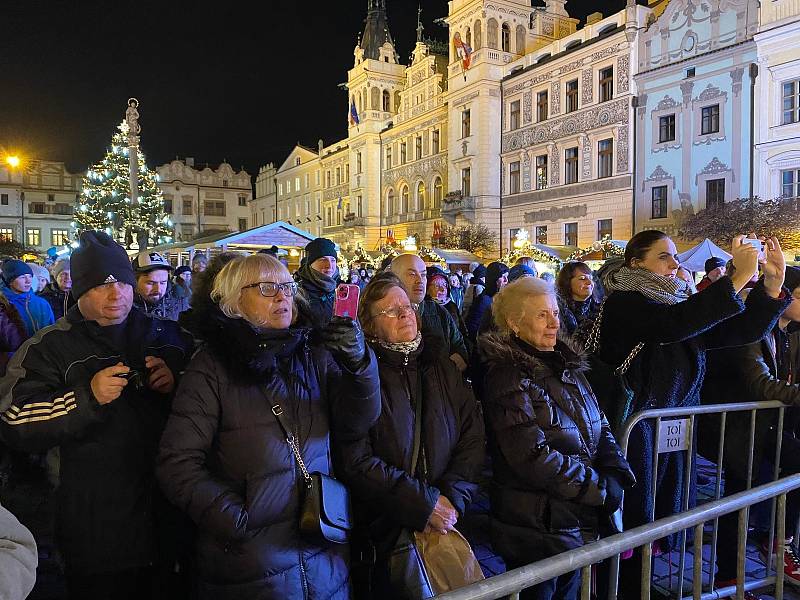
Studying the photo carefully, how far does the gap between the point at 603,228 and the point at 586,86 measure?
23.7ft

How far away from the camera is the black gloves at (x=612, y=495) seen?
2.74m

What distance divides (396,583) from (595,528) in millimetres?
1026

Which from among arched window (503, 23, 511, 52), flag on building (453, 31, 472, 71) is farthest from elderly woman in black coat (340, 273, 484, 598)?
arched window (503, 23, 511, 52)

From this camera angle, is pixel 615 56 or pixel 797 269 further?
pixel 615 56

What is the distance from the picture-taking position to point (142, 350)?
277cm

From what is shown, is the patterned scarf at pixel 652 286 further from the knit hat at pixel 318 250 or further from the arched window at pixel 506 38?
the arched window at pixel 506 38

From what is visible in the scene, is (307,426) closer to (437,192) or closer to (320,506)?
(320,506)

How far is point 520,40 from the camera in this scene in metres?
35.4

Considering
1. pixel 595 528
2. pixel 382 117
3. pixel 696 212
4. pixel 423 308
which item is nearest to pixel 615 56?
pixel 696 212

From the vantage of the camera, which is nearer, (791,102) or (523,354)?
(523,354)

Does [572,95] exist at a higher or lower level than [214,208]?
higher

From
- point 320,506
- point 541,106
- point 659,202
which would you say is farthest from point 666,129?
point 320,506

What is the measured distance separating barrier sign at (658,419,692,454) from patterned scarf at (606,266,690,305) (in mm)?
705

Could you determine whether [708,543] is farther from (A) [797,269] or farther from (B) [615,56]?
(B) [615,56]
